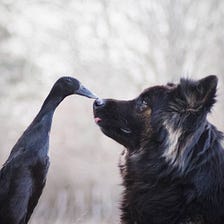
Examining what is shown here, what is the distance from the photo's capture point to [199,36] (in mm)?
1790

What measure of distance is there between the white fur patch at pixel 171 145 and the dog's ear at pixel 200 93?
88 millimetres

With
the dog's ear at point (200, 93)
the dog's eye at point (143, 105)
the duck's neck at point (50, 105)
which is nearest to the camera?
the dog's ear at point (200, 93)

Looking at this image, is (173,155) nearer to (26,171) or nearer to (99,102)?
(99,102)

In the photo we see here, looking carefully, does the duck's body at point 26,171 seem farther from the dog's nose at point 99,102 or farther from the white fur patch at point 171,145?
the white fur patch at point 171,145

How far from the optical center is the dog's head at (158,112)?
52.5 inches

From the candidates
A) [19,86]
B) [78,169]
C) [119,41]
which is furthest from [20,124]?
[119,41]

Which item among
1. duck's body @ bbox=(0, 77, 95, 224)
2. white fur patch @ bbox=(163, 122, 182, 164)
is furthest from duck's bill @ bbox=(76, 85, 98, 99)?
white fur patch @ bbox=(163, 122, 182, 164)

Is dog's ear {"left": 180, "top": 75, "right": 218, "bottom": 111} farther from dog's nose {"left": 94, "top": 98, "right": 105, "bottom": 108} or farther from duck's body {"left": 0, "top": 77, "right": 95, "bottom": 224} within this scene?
duck's body {"left": 0, "top": 77, "right": 95, "bottom": 224}

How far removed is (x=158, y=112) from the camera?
4.67 feet

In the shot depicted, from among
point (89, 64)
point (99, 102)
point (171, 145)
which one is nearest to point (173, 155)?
point (171, 145)

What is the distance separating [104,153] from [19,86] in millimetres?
431

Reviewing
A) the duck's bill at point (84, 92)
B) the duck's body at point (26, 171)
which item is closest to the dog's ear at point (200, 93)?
the duck's bill at point (84, 92)

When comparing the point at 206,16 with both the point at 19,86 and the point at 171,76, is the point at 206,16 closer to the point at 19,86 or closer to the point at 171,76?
the point at 171,76

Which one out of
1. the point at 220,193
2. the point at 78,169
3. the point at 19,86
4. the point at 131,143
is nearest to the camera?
the point at 220,193
